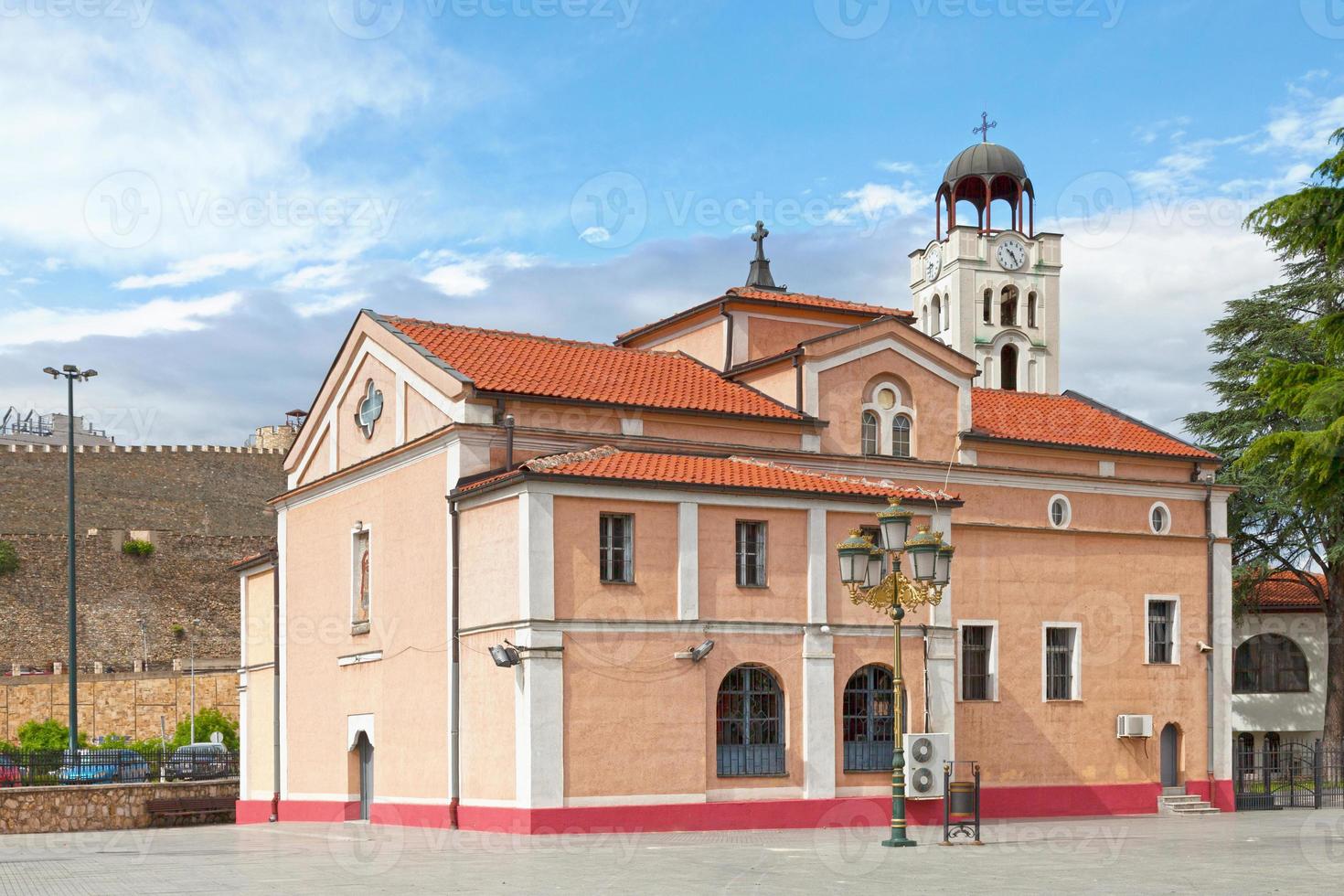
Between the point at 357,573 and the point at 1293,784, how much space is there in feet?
67.6

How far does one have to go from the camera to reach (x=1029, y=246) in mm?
70312

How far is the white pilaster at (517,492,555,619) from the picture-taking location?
25.5 meters

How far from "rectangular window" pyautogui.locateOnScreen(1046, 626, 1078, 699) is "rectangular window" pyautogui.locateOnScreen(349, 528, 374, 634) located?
1370 cm

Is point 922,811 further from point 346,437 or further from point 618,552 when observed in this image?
point 346,437

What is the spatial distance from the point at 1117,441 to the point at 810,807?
1268 cm

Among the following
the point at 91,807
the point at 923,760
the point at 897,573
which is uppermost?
the point at 897,573

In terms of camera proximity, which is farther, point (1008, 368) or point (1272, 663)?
point (1008, 368)

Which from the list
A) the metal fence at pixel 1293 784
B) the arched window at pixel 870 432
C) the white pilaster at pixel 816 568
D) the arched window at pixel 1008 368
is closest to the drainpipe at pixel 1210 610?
the metal fence at pixel 1293 784

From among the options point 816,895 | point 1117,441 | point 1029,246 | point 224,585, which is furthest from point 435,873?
point 224,585

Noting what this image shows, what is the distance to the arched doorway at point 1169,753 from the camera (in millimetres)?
34312

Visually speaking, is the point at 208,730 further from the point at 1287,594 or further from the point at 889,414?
the point at 889,414

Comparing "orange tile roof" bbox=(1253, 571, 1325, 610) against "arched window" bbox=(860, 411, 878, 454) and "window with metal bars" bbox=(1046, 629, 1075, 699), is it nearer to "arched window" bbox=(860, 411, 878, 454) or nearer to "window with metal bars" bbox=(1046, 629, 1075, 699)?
"window with metal bars" bbox=(1046, 629, 1075, 699)

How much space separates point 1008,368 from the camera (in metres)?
70.9

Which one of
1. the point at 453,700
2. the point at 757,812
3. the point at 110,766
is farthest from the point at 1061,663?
the point at 110,766
